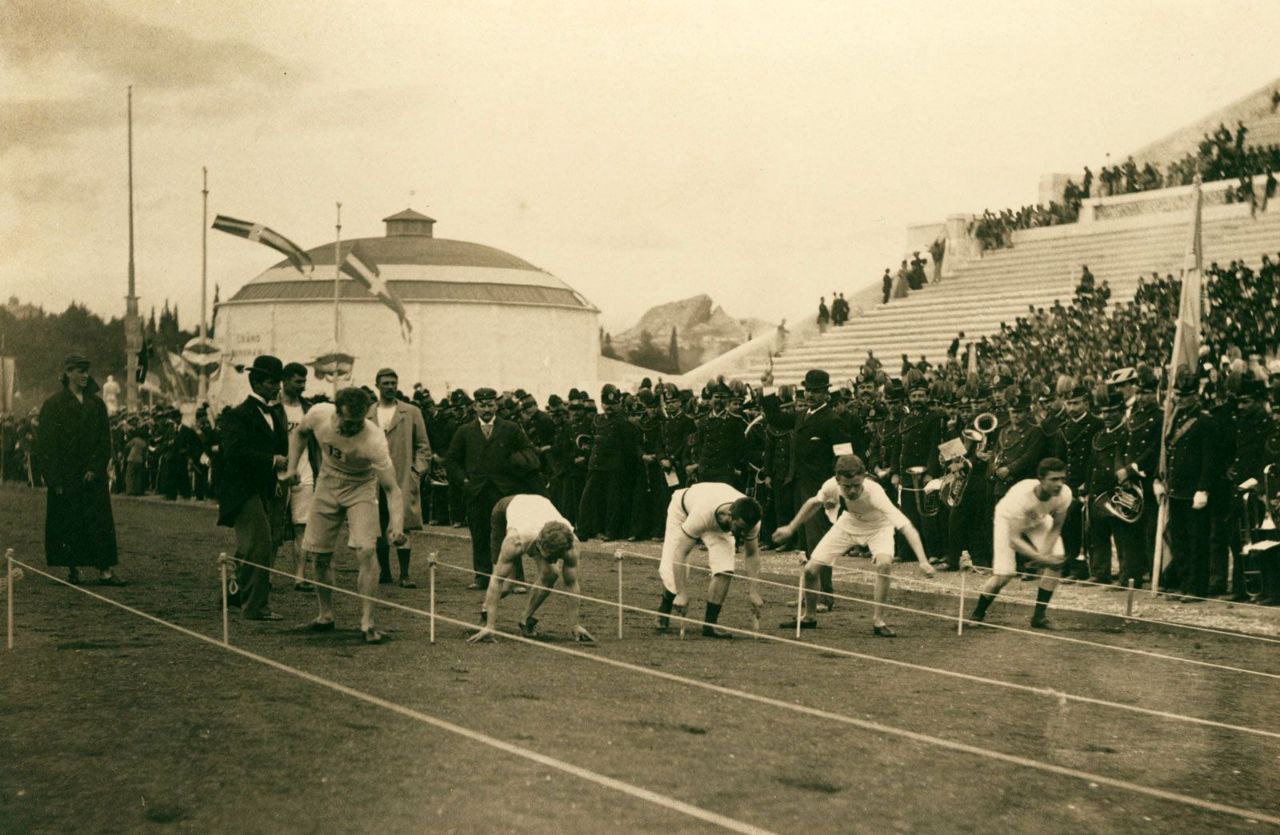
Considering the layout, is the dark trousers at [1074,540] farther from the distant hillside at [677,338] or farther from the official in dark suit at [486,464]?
the distant hillside at [677,338]

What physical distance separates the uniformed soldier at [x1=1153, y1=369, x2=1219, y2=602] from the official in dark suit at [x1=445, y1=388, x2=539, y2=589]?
5.67m

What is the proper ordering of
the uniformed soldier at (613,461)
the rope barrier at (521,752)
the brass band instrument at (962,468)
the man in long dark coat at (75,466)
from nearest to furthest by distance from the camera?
the rope barrier at (521,752)
the man in long dark coat at (75,466)
the brass band instrument at (962,468)
the uniformed soldier at (613,461)

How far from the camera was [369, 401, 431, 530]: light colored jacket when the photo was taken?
14.7 metres

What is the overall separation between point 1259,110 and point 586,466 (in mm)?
23474

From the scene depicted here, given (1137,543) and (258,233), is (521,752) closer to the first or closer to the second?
(1137,543)

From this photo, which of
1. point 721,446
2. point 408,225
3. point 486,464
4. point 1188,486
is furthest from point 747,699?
point 408,225

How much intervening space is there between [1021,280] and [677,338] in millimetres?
45179

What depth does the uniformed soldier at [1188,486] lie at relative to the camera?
45.6ft

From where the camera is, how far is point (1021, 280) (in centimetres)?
3447

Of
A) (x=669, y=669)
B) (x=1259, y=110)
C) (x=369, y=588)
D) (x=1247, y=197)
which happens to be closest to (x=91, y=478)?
(x=369, y=588)

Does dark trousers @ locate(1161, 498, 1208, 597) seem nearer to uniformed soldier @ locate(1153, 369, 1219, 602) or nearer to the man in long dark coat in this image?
uniformed soldier @ locate(1153, 369, 1219, 602)

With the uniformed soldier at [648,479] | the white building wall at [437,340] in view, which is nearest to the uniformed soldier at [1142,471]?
the uniformed soldier at [648,479]

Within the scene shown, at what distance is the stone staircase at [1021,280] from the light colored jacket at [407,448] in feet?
59.7

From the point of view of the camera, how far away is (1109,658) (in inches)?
428
